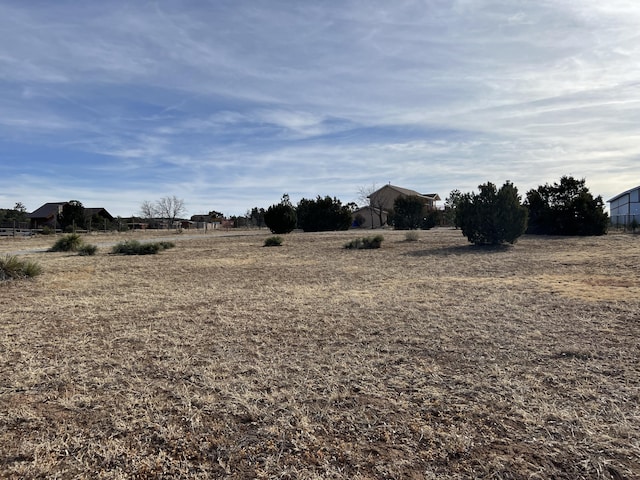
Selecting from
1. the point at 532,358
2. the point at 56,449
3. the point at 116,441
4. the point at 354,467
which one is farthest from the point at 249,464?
the point at 532,358

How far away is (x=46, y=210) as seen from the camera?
60781 millimetres

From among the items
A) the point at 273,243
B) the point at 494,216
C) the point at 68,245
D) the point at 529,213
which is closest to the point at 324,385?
the point at 494,216

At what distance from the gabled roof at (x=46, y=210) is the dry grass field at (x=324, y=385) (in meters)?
61.5

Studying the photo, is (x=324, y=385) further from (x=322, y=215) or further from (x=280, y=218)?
(x=322, y=215)

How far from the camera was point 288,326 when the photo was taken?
17.1ft

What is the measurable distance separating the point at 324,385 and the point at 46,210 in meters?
70.0

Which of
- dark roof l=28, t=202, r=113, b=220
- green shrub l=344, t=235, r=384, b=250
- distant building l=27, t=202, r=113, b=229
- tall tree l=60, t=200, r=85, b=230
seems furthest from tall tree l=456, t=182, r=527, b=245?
dark roof l=28, t=202, r=113, b=220

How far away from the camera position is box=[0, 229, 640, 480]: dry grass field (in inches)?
91.8

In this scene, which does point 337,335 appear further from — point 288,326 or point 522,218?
point 522,218

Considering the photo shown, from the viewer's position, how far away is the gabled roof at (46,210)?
5931cm

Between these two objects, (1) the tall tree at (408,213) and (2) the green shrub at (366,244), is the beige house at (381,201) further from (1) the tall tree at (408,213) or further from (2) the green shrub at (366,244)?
(2) the green shrub at (366,244)

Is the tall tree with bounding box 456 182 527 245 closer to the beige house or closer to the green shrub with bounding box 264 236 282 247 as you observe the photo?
the green shrub with bounding box 264 236 282 247

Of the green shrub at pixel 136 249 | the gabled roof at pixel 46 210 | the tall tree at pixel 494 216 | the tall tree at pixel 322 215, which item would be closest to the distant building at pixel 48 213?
the gabled roof at pixel 46 210

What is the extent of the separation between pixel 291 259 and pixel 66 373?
10433 mm
